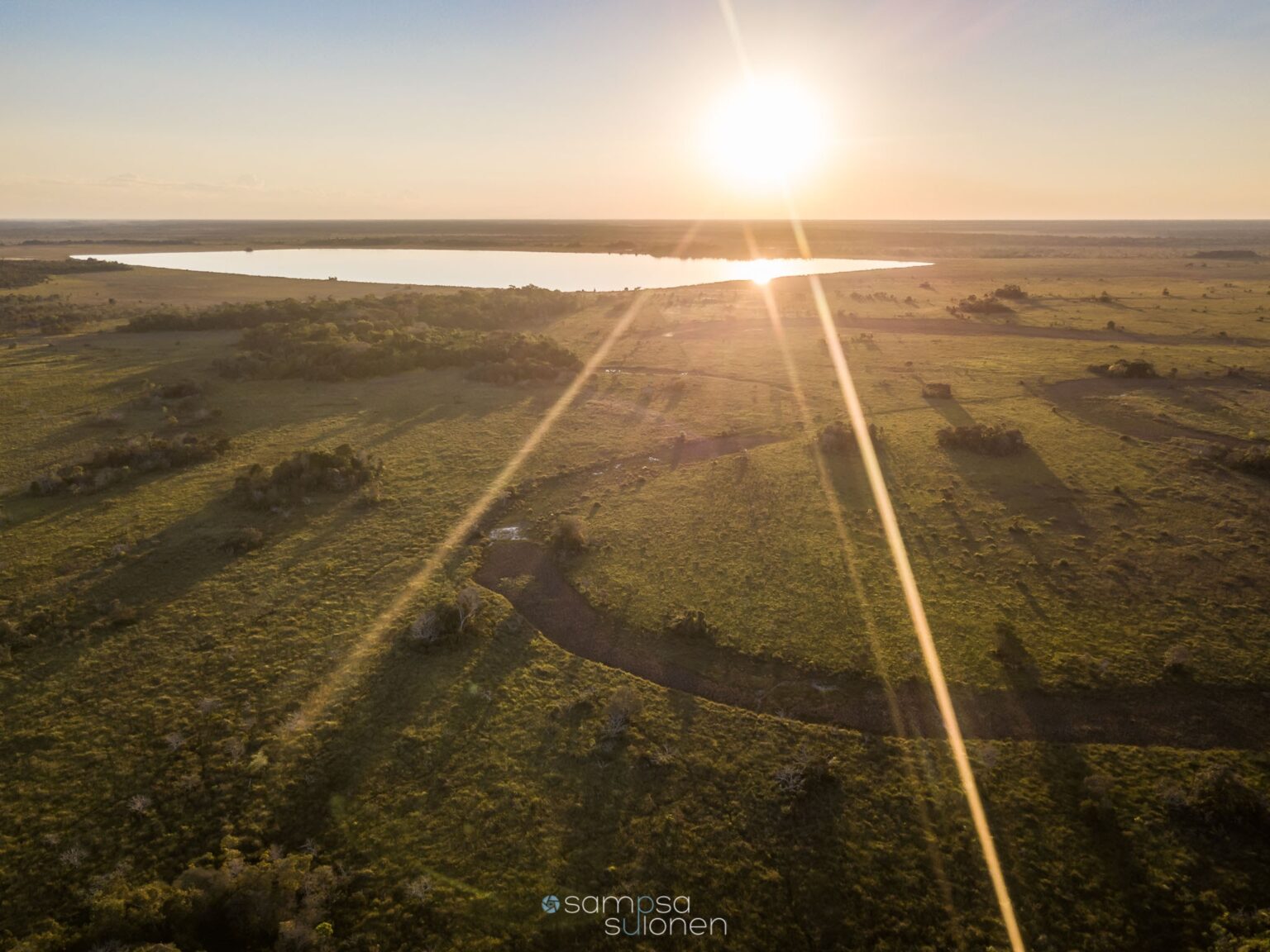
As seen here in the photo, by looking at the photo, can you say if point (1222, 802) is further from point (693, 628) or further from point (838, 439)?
point (838, 439)

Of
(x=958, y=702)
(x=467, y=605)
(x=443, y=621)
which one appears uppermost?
(x=467, y=605)

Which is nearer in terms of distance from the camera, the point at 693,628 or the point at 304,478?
the point at 693,628

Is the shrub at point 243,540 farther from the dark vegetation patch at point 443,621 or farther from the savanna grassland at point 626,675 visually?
the dark vegetation patch at point 443,621

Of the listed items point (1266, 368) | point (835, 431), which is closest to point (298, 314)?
point (835, 431)

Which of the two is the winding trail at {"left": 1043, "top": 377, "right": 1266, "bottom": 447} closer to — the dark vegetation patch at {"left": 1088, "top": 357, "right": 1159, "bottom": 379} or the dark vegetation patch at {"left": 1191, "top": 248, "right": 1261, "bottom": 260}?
the dark vegetation patch at {"left": 1088, "top": 357, "right": 1159, "bottom": 379}

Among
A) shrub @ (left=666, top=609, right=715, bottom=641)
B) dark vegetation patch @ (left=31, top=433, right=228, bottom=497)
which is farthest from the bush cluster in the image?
shrub @ (left=666, top=609, right=715, bottom=641)

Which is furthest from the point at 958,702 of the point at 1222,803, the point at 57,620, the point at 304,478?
the point at 304,478

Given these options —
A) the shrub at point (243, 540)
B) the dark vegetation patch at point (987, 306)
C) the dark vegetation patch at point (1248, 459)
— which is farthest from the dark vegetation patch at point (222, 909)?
the dark vegetation patch at point (987, 306)
